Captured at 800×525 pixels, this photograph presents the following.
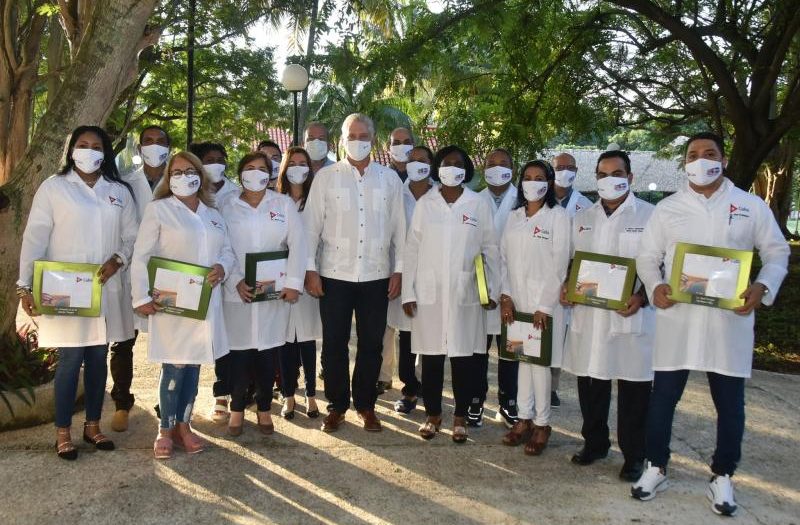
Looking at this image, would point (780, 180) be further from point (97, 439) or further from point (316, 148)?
point (97, 439)

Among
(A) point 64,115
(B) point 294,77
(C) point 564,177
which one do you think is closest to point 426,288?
(C) point 564,177

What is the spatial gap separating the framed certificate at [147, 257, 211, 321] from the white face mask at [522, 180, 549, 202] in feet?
7.28

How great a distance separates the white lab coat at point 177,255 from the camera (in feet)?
15.0

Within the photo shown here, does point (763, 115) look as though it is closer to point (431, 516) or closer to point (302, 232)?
point (302, 232)

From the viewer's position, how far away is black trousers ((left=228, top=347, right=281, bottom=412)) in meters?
5.20

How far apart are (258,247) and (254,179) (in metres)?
0.49

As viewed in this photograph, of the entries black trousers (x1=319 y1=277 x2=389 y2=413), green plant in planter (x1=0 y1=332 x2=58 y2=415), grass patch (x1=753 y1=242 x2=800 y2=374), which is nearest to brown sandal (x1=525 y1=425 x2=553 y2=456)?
black trousers (x1=319 y1=277 x2=389 y2=413)

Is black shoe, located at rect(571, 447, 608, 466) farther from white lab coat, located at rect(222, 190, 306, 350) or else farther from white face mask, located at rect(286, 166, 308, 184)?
white face mask, located at rect(286, 166, 308, 184)

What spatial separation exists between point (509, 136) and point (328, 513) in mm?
6318

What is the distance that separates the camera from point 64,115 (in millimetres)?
5414

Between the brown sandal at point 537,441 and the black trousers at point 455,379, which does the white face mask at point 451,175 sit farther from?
the brown sandal at point 537,441

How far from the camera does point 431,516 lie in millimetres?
3930

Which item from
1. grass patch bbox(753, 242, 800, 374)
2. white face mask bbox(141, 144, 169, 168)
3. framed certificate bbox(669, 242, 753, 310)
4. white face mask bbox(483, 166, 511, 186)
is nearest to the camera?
framed certificate bbox(669, 242, 753, 310)

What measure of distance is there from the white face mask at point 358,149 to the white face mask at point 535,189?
1.23 metres
